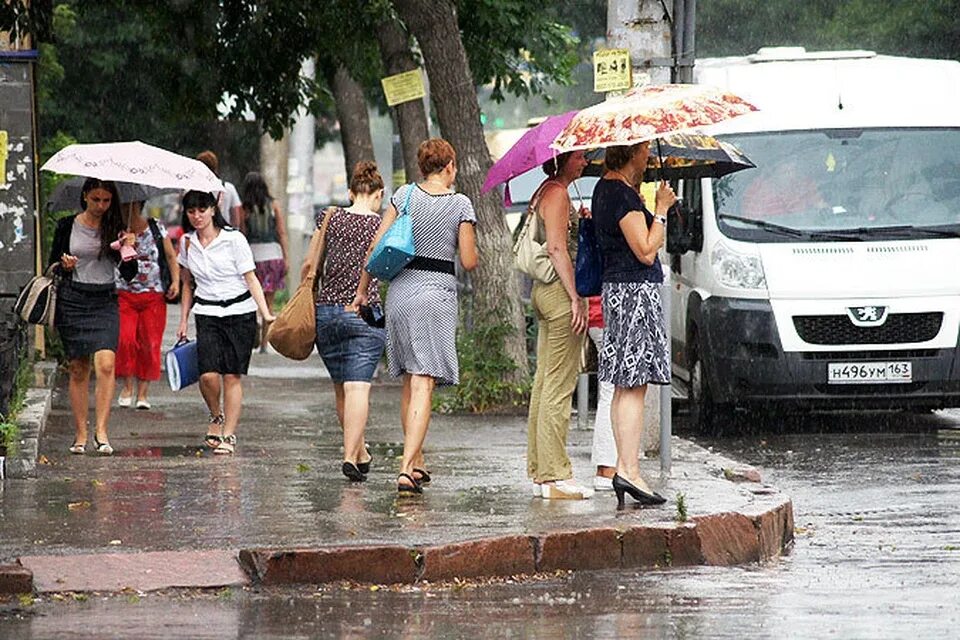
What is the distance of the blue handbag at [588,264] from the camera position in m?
10.5

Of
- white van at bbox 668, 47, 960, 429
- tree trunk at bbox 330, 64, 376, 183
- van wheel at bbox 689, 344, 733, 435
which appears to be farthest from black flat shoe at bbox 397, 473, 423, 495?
tree trunk at bbox 330, 64, 376, 183

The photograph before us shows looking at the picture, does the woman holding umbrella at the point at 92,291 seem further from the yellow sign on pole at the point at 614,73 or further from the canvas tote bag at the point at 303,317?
the yellow sign on pole at the point at 614,73

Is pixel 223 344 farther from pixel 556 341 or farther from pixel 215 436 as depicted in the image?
pixel 556 341

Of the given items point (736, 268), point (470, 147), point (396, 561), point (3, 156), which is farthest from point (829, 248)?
point (396, 561)

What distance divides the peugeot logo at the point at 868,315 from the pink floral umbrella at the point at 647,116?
4.59 metres

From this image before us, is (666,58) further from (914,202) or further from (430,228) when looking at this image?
(914,202)

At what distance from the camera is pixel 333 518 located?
972 centimetres

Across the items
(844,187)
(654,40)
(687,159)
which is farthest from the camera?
(844,187)

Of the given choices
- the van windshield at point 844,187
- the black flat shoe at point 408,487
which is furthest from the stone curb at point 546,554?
the van windshield at point 844,187

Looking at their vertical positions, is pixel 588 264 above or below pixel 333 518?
above

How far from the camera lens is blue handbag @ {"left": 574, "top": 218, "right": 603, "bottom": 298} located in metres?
10.5

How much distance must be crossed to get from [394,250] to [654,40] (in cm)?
283

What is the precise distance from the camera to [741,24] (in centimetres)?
3759

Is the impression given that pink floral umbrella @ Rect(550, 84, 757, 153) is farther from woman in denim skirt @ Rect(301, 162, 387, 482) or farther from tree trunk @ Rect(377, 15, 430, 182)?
tree trunk @ Rect(377, 15, 430, 182)
